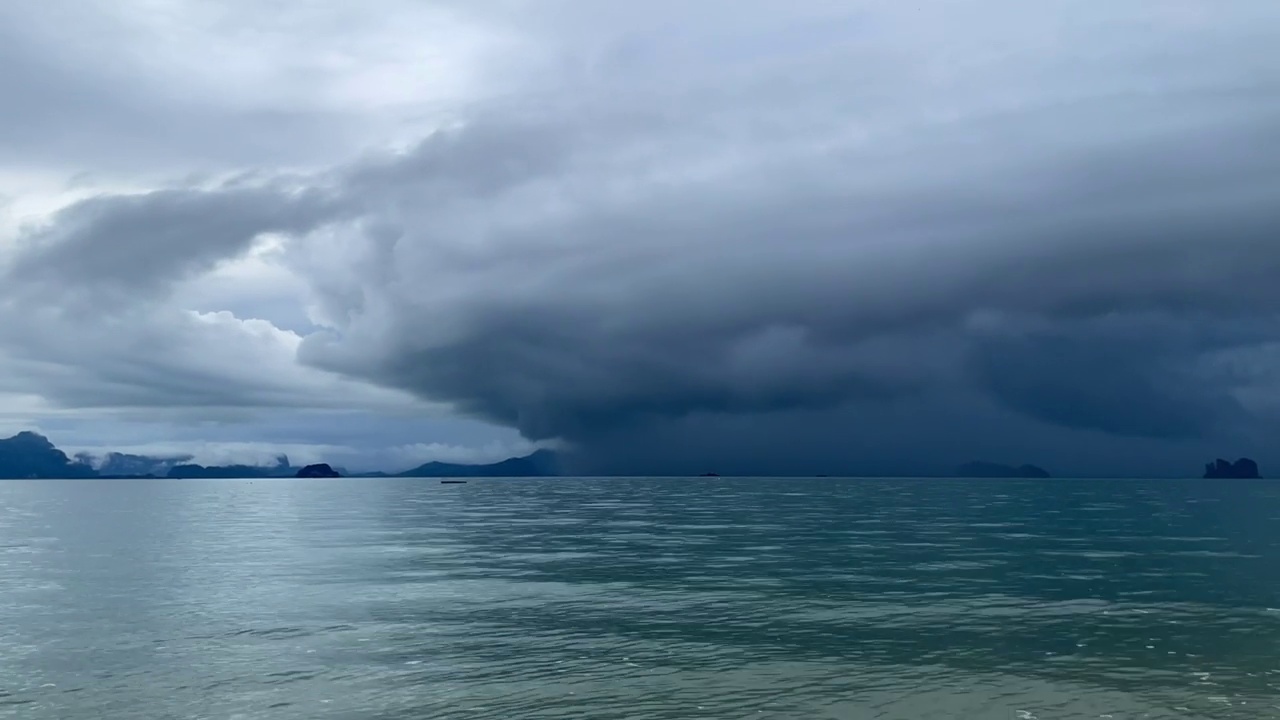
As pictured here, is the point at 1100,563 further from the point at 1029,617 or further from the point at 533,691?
the point at 533,691

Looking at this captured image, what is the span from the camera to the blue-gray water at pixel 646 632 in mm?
34438

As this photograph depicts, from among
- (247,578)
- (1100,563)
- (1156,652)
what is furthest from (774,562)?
(247,578)

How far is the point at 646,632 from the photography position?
4741 centimetres

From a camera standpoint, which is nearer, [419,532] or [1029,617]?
[1029,617]

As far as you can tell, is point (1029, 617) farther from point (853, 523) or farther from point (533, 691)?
point (853, 523)

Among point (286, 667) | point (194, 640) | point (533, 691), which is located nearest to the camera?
point (533, 691)

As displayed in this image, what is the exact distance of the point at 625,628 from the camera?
48.7 meters

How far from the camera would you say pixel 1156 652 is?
42.1 meters

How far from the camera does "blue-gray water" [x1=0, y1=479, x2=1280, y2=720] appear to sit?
34.4 metres

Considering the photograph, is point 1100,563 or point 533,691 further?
point 1100,563

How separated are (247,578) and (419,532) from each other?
52.9m

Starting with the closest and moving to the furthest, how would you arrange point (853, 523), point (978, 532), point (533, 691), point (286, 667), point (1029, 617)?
point (533, 691) → point (286, 667) → point (1029, 617) → point (978, 532) → point (853, 523)

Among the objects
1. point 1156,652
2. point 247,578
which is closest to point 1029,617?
point 1156,652

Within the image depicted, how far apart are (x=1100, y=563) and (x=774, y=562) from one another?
29.7 meters
